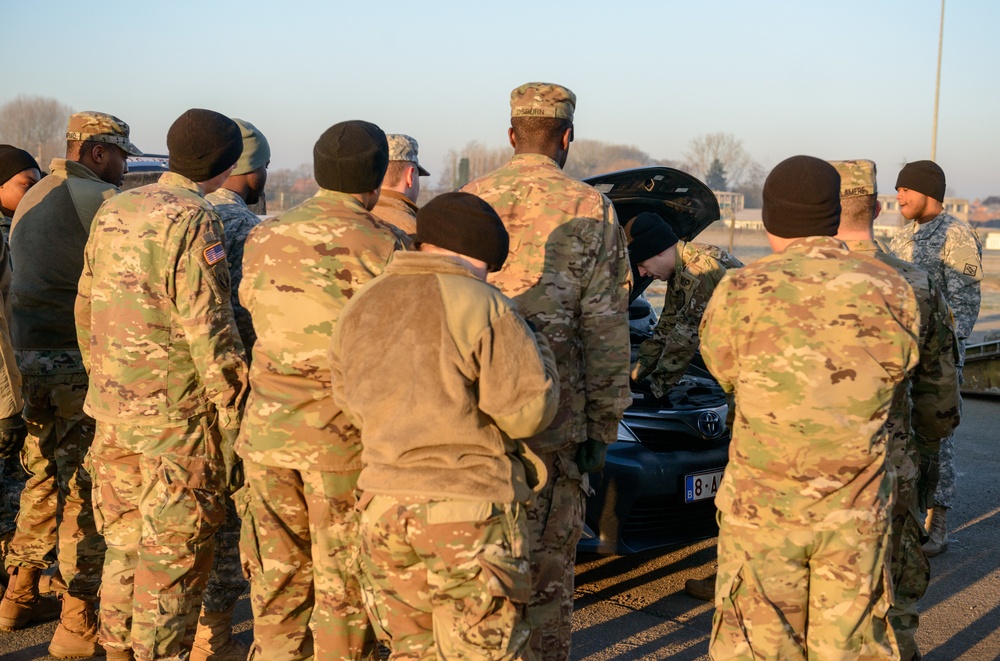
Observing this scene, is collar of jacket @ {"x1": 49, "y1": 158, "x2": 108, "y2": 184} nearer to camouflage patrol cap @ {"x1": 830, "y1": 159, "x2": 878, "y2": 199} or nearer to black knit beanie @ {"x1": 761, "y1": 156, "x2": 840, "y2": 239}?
black knit beanie @ {"x1": 761, "y1": 156, "x2": 840, "y2": 239}

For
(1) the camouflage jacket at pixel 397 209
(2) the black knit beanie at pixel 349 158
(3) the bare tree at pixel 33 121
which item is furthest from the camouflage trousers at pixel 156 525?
(3) the bare tree at pixel 33 121

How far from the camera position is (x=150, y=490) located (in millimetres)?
3803

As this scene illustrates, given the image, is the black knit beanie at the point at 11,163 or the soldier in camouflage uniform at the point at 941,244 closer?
the black knit beanie at the point at 11,163

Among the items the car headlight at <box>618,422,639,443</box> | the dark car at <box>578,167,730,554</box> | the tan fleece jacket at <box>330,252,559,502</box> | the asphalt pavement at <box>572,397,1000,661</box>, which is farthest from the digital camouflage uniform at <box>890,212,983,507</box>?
the tan fleece jacket at <box>330,252,559,502</box>

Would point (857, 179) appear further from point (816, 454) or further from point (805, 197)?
point (816, 454)

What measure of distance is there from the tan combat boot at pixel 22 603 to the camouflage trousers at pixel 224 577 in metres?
0.99

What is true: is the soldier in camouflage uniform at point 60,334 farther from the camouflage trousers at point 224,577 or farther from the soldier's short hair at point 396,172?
the soldier's short hair at point 396,172

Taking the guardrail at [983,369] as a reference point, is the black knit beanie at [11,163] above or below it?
above

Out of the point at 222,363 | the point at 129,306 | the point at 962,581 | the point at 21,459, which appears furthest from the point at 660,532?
the point at 21,459

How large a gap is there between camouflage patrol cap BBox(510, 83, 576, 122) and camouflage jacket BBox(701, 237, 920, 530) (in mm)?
1094

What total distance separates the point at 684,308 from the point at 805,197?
2205 mm

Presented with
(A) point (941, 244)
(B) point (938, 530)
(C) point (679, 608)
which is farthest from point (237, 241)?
(A) point (941, 244)

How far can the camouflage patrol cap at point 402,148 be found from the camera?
482 centimetres

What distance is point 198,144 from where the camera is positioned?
13.0ft
